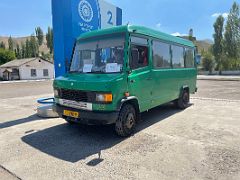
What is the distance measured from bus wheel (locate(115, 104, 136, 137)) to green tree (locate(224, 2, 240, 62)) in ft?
169

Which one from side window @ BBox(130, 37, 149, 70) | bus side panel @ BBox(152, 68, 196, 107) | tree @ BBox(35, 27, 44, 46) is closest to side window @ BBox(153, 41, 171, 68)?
bus side panel @ BBox(152, 68, 196, 107)

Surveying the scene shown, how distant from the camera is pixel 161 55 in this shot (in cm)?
699

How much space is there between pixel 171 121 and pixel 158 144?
2.22 m

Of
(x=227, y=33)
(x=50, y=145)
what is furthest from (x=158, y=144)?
(x=227, y=33)

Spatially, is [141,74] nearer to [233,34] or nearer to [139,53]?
[139,53]

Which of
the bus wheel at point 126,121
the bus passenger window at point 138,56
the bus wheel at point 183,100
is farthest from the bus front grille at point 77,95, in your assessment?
the bus wheel at point 183,100

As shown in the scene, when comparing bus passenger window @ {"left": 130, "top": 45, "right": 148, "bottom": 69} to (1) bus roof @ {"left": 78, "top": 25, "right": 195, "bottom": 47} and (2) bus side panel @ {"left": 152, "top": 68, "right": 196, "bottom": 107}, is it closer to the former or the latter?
(1) bus roof @ {"left": 78, "top": 25, "right": 195, "bottom": 47}

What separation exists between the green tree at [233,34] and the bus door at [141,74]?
5050 cm

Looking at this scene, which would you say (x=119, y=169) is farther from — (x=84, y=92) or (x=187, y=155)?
(x=84, y=92)

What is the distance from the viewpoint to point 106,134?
582 cm

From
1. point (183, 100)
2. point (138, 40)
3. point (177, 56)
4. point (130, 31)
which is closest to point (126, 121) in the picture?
point (138, 40)

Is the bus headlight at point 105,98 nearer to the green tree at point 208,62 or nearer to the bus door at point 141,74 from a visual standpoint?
the bus door at point 141,74

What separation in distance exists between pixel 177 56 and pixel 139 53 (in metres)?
3.23

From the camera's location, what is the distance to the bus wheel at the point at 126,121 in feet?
17.0
